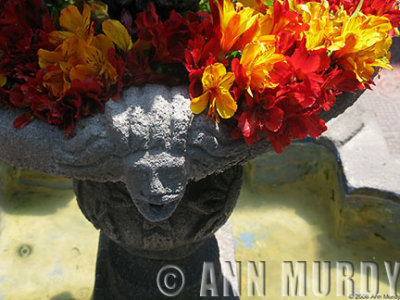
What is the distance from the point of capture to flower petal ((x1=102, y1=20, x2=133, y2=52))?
94 centimetres

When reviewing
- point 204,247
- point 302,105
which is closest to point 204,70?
point 302,105

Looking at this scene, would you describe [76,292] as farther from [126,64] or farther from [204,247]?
[126,64]

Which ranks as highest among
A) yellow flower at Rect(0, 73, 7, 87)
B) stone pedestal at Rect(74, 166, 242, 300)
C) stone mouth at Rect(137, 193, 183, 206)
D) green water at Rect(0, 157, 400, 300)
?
yellow flower at Rect(0, 73, 7, 87)

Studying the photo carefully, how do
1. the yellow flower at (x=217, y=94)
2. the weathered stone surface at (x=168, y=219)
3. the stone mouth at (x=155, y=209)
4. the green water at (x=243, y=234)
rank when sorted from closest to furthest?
the yellow flower at (x=217, y=94) < the stone mouth at (x=155, y=209) < the weathered stone surface at (x=168, y=219) < the green water at (x=243, y=234)

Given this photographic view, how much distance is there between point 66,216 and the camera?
2.30 meters

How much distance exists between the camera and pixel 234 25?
929mm

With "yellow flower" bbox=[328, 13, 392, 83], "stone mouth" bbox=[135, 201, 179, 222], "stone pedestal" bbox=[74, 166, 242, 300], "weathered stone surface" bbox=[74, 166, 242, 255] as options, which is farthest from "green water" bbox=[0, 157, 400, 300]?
"yellow flower" bbox=[328, 13, 392, 83]

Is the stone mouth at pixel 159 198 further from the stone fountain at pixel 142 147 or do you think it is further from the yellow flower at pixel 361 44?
the yellow flower at pixel 361 44

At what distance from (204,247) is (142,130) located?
3.02 feet

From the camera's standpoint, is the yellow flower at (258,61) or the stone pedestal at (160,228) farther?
the stone pedestal at (160,228)

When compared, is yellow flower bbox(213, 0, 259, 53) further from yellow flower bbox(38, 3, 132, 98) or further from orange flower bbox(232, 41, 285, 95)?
yellow flower bbox(38, 3, 132, 98)

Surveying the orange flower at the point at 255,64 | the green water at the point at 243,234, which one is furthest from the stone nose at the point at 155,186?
the green water at the point at 243,234

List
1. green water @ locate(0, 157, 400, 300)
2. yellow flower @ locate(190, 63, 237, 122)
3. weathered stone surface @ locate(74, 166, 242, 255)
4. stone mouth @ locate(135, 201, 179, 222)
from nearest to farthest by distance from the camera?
yellow flower @ locate(190, 63, 237, 122) < stone mouth @ locate(135, 201, 179, 222) < weathered stone surface @ locate(74, 166, 242, 255) < green water @ locate(0, 157, 400, 300)

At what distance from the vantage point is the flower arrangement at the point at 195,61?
36.0 inches
